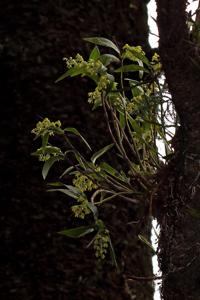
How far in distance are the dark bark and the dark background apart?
10.9 inches

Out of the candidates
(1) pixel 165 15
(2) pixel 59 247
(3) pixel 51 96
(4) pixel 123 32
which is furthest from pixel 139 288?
(1) pixel 165 15

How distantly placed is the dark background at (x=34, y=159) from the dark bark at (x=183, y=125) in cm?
28

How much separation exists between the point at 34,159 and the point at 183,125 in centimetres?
48

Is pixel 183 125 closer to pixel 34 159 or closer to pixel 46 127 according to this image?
pixel 46 127

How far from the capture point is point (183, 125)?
0.91m

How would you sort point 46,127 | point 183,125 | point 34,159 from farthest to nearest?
point 34,159, point 46,127, point 183,125

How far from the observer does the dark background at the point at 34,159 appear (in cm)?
126

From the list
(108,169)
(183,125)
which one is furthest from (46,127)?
(183,125)

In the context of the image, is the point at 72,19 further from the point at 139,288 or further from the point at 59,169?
the point at 139,288

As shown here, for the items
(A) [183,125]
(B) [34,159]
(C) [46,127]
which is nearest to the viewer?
(A) [183,125]

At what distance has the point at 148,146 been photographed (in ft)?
3.52

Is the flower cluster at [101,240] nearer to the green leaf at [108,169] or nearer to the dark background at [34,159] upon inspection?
the green leaf at [108,169]

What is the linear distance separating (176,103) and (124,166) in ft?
1.56

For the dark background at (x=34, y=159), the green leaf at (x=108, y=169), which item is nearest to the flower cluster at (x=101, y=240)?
the green leaf at (x=108, y=169)
